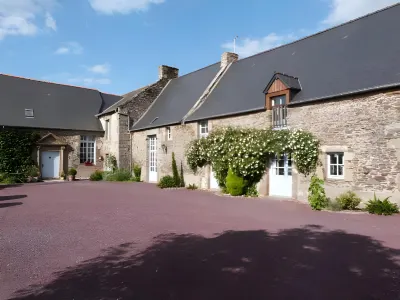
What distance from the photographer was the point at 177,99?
20.1 metres

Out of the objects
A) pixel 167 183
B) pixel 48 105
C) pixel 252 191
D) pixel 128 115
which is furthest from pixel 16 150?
pixel 252 191

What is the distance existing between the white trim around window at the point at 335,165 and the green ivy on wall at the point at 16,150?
18.3 metres

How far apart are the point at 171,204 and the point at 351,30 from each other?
10277 millimetres

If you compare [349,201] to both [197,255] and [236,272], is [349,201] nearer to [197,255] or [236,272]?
[197,255]

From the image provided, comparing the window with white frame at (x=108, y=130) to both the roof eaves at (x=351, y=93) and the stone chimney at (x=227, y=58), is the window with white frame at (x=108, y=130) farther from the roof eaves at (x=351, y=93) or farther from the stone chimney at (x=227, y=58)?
the roof eaves at (x=351, y=93)

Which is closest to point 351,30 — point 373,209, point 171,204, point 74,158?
point 373,209

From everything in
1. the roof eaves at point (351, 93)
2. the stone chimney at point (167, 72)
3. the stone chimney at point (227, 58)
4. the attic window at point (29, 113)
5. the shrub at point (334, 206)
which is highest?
the stone chimney at point (167, 72)

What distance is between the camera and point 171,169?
58.6ft

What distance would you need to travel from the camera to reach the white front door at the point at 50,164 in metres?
21.0

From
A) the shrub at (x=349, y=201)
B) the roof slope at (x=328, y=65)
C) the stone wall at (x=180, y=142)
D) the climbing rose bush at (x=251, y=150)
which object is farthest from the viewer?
the stone wall at (x=180, y=142)

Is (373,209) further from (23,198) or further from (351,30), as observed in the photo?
(23,198)

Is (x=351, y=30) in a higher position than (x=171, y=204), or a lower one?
higher

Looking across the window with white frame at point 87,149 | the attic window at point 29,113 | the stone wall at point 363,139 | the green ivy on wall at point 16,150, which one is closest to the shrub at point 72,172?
the window with white frame at point 87,149

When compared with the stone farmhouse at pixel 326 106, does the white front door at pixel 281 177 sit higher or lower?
lower
